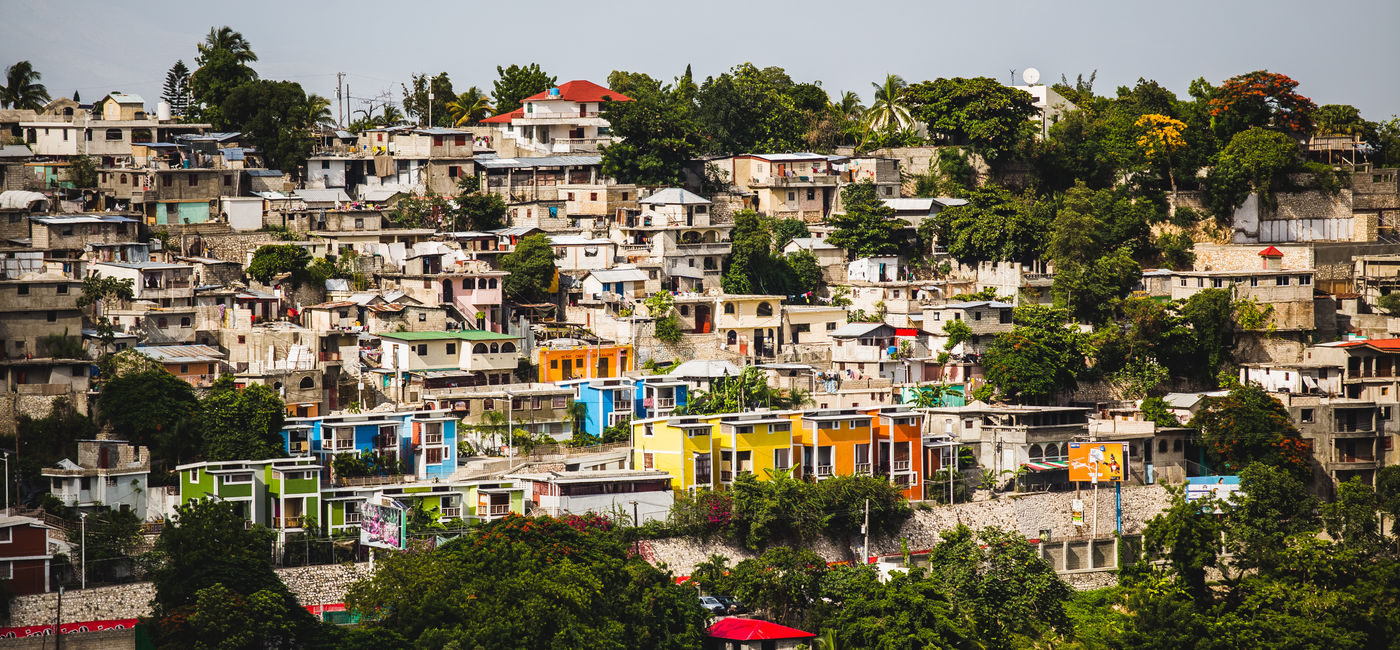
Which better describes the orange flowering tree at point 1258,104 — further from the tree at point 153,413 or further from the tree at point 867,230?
the tree at point 153,413

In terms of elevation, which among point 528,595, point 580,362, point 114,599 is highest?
point 580,362

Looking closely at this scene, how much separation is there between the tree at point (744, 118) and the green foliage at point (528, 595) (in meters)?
22.1

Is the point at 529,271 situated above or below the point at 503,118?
below

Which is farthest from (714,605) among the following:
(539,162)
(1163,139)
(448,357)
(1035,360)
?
(1163,139)

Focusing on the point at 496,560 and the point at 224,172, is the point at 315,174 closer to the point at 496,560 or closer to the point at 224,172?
the point at 224,172

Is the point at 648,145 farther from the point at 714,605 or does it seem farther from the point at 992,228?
the point at 714,605

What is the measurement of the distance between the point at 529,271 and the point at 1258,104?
1870cm

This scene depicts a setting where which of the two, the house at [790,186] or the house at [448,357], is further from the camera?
the house at [790,186]

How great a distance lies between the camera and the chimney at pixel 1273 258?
43719 mm

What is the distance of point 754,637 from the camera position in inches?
1171

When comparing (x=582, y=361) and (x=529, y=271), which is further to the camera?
(x=529, y=271)

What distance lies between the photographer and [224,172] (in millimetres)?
44188

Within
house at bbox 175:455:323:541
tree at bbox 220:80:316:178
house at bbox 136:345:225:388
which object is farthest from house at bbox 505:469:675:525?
tree at bbox 220:80:316:178

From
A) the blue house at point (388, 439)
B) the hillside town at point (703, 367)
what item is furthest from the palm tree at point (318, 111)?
the blue house at point (388, 439)
